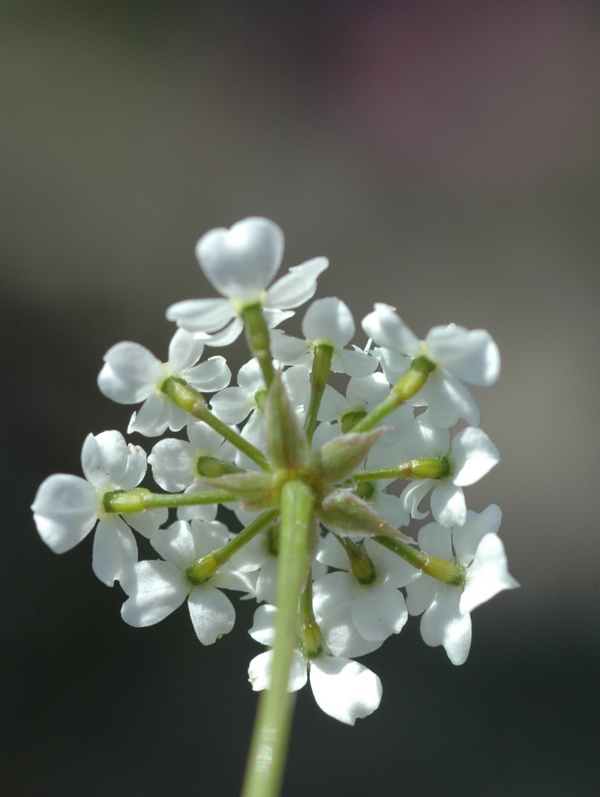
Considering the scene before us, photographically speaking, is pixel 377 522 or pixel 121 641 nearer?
pixel 377 522

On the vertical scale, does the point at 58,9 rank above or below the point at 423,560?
above

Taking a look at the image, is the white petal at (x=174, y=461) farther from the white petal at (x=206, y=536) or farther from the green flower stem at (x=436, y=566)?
the green flower stem at (x=436, y=566)

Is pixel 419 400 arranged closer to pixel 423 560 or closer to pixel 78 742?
pixel 423 560

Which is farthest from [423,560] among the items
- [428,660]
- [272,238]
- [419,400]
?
[428,660]

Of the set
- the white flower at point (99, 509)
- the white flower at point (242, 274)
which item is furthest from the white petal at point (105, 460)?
the white flower at point (242, 274)

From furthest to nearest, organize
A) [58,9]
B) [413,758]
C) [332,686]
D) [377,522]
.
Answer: [58,9] → [413,758] → [332,686] → [377,522]

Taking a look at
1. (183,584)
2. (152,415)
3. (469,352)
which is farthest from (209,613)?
(469,352)

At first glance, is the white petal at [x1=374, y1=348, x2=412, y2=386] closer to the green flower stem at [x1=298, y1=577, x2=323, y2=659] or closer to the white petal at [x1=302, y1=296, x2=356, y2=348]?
the white petal at [x1=302, y1=296, x2=356, y2=348]
